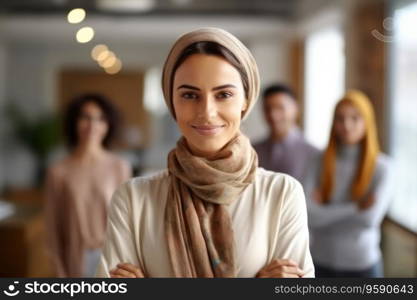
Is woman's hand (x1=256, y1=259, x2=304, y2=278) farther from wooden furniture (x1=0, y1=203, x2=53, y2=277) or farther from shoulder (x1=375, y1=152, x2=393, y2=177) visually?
wooden furniture (x1=0, y1=203, x2=53, y2=277)

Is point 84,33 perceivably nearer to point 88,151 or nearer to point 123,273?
point 88,151

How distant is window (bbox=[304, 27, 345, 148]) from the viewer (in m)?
1.79

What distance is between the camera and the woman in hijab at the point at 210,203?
0.64 m

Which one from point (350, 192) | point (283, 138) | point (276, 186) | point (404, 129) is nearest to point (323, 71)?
point (404, 129)

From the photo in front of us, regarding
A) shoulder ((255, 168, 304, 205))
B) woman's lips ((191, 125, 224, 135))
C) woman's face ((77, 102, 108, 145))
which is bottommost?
shoulder ((255, 168, 304, 205))

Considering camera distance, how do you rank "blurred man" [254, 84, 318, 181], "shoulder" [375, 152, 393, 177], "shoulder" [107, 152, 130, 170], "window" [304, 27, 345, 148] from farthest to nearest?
"window" [304, 27, 345, 148] < "shoulder" [375, 152, 393, 177] < "shoulder" [107, 152, 130, 170] < "blurred man" [254, 84, 318, 181]

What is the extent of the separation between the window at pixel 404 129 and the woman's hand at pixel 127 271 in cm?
99

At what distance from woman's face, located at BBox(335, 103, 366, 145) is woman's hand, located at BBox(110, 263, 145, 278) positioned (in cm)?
62

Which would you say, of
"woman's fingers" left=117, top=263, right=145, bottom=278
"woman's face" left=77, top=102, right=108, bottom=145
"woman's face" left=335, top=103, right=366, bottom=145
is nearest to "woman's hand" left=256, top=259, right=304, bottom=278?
"woman's fingers" left=117, top=263, right=145, bottom=278

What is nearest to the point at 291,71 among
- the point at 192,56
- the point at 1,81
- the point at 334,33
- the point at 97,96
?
the point at 334,33

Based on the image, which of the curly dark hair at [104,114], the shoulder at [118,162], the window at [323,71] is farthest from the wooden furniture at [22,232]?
the window at [323,71]

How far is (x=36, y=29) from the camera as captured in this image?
2.12 m

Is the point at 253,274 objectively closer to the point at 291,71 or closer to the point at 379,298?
the point at 379,298

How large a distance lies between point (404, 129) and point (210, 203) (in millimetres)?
1471
